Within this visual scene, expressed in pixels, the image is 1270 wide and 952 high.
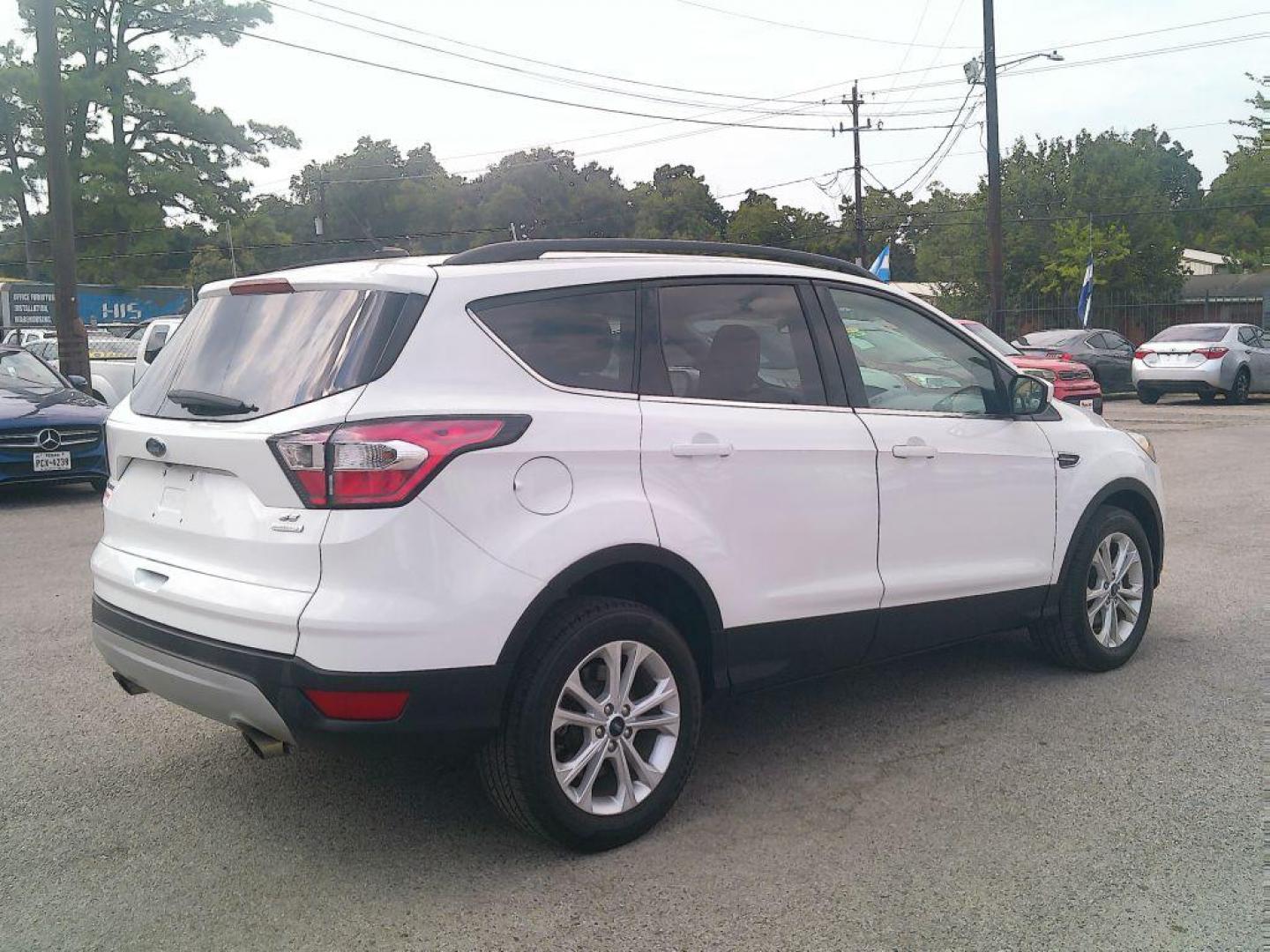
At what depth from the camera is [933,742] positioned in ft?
15.4

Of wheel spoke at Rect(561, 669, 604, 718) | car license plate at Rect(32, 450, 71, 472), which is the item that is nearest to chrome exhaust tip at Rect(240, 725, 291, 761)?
wheel spoke at Rect(561, 669, 604, 718)

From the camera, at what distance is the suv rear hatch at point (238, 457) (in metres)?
3.42

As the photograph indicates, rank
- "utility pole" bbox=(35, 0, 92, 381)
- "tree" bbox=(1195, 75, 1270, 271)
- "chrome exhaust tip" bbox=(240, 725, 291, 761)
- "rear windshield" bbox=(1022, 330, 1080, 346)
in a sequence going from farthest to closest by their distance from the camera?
"tree" bbox=(1195, 75, 1270, 271)
"rear windshield" bbox=(1022, 330, 1080, 346)
"utility pole" bbox=(35, 0, 92, 381)
"chrome exhaust tip" bbox=(240, 725, 291, 761)

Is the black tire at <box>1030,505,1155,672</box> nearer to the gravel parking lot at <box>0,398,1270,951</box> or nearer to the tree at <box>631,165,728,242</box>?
the gravel parking lot at <box>0,398,1270,951</box>

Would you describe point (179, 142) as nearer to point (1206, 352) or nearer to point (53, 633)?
point (1206, 352)

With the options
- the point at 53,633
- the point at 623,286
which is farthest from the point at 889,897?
the point at 53,633

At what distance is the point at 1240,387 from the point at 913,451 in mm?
20904

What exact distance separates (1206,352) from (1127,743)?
20018mm

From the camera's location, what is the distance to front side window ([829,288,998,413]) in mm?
4715

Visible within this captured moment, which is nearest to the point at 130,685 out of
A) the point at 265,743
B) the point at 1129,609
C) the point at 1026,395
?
the point at 265,743

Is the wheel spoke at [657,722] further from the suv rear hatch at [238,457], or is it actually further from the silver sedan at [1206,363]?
the silver sedan at [1206,363]

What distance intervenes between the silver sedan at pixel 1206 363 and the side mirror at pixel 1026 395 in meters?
19.2

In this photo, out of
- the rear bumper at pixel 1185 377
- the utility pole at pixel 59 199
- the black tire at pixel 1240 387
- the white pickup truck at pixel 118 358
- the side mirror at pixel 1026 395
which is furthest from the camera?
the black tire at pixel 1240 387

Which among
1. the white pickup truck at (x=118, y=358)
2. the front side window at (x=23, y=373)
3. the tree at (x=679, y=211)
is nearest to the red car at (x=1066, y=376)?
the white pickup truck at (x=118, y=358)
